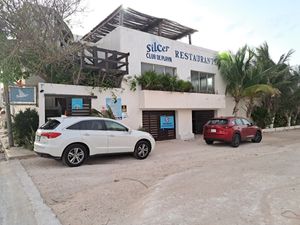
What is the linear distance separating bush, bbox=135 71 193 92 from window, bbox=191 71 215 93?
170 centimetres

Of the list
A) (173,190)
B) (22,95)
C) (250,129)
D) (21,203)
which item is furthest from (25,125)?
(250,129)

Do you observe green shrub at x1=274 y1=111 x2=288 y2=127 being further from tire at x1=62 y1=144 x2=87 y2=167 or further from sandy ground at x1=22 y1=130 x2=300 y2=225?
tire at x1=62 y1=144 x2=87 y2=167

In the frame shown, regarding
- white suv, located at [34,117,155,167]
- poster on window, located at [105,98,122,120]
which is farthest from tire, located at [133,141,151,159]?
poster on window, located at [105,98,122,120]

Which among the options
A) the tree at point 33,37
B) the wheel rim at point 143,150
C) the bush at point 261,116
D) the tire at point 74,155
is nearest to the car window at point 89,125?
the tire at point 74,155

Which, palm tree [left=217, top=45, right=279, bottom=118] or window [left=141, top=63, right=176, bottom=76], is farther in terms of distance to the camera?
palm tree [left=217, top=45, right=279, bottom=118]

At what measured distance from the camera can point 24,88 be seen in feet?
38.6

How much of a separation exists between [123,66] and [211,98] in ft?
23.0

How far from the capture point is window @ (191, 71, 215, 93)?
18250 mm

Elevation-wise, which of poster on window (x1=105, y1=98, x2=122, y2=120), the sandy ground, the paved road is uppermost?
poster on window (x1=105, y1=98, x2=122, y2=120)

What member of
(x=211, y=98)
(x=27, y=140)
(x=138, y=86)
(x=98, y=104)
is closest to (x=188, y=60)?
Result: (x=211, y=98)

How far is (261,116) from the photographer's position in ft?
71.4

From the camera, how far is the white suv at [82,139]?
8.43 meters

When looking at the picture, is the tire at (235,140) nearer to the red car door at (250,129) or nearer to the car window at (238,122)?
the car window at (238,122)

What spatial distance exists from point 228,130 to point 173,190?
26.1 ft
